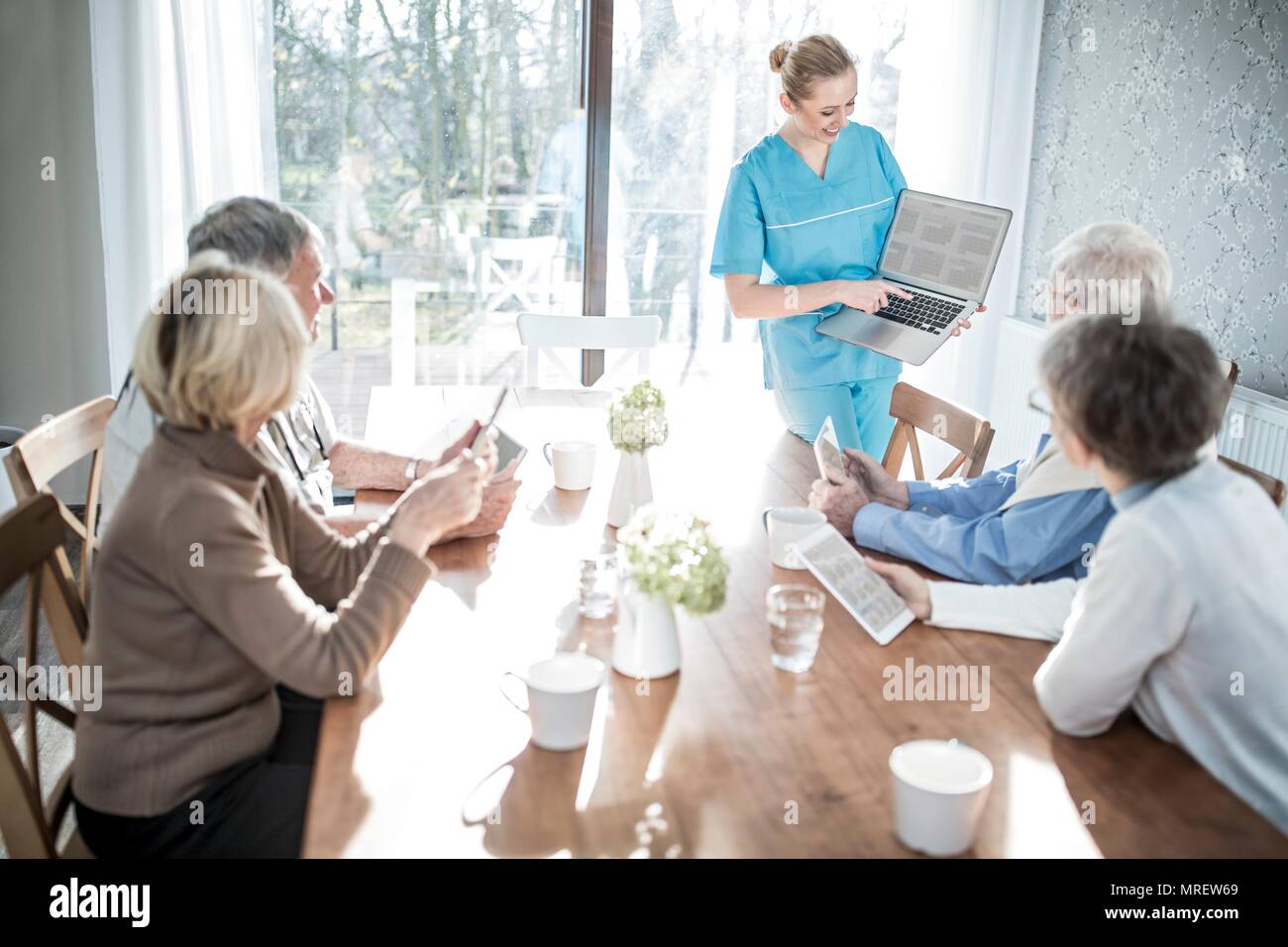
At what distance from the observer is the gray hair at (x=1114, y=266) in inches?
69.0

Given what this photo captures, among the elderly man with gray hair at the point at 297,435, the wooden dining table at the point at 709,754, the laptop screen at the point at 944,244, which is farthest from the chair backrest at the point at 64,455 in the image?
the laptop screen at the point at 944,244

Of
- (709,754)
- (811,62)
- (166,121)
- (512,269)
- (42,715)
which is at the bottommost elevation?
(42,715)

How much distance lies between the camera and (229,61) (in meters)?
3.74

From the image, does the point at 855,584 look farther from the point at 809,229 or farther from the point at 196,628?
the point at 809,229

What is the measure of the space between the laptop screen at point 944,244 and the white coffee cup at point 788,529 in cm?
111

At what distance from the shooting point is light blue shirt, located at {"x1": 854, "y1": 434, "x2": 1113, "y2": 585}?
67.0 inches

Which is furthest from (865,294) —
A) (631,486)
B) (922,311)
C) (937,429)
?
(631,486)

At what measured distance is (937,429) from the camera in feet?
8.28

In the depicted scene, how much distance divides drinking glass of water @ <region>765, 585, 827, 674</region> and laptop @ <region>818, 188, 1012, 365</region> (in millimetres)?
1276

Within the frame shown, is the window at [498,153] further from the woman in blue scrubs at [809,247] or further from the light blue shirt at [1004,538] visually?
the light blue shirt at [1004,538]

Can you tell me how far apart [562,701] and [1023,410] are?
3.32 metres

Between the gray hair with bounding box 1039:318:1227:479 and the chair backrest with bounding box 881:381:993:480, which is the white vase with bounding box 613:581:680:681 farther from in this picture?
the chair backrest with bounding box 881:381:993:480
